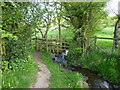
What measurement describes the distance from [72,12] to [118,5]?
2.59m

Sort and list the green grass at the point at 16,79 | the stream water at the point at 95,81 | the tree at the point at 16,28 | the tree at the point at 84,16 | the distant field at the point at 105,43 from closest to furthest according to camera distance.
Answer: the green grass at the point at 16,79 → the tree at the point at 16,28 → the stream water at the point at 95,81 → the tree at the point at 84,16 → the distant field at the point at 105,43

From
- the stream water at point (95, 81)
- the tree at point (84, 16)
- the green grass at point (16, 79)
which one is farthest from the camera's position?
the tree at point (84, 16)

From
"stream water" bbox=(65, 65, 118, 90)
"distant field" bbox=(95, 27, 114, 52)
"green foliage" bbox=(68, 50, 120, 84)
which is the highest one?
"distant field" bbox=(95, 27, 114, 52)

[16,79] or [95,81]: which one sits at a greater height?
[16,79]

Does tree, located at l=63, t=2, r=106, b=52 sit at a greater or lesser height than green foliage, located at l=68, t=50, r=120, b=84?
greater

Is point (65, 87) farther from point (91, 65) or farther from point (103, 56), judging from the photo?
point (103, 56)

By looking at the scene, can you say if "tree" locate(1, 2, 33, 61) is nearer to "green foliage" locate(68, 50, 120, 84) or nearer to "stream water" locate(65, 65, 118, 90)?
"stream water" locate(65, 65, 118, 90)

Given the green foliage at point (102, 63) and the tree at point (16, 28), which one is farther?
the green foliage at point (102, 63)

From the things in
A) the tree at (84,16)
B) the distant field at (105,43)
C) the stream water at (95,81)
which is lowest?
the stream water at (95,81)

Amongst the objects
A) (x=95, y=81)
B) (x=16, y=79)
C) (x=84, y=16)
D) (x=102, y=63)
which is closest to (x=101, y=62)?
(x=102, y=63)

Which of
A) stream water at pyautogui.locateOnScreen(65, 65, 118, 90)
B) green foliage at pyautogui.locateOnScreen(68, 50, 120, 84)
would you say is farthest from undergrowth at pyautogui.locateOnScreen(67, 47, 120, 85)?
stream water at pyautogui.locateOnScreen(65, 65, 118, 90)

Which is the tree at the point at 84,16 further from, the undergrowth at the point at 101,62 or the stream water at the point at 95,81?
the stream water at the point at 95,81

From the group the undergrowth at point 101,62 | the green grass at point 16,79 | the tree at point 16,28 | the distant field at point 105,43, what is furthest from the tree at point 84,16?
the green grass at point 16,79

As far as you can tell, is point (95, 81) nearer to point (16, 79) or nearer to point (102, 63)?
point (102, 63)
